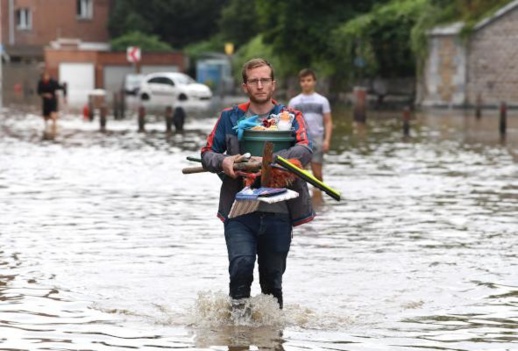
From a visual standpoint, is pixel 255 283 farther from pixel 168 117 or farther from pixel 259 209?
pixel 168 117

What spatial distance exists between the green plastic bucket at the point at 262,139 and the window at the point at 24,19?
8798 cm

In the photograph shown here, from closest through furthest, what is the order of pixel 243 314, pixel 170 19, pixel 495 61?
pixel 243 314 < pixel 495 61 < pixel 170 19

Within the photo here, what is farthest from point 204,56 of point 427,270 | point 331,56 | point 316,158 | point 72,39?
point 427,270

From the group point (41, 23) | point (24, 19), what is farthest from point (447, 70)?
point (24, 19)

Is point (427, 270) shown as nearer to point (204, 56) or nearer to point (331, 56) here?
point (331, 56)

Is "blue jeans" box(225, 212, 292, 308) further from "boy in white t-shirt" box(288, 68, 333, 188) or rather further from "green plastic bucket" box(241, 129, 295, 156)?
"boy in white t-shirt" box(288, 68, 333, 188)

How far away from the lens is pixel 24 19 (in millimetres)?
95500

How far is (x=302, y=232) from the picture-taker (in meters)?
14.5

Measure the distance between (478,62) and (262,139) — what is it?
44.8 m

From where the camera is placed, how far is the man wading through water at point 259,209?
9.01 m

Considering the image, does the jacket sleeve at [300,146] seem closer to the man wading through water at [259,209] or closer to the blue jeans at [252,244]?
the man wading through water at [259,209]

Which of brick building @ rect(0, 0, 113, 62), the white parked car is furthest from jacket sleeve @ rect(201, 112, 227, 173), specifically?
brick building @ rect(0, 0, 113, 62)

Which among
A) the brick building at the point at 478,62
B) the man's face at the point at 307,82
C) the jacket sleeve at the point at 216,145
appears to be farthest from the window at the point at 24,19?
the jacket sleeve at the point at 216,145

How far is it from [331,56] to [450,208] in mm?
45408
